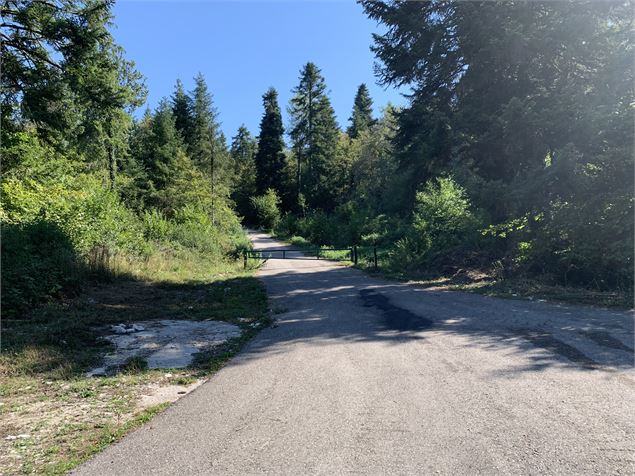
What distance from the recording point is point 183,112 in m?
48.3

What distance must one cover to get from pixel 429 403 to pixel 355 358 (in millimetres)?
1823

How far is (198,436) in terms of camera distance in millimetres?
3617

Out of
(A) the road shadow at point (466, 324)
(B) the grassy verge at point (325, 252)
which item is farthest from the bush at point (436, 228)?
(B) the grassy verge at point (325, 252)

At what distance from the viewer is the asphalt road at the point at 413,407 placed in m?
3.06

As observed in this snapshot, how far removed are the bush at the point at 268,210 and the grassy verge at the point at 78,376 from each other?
155ft

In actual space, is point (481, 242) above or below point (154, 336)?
above

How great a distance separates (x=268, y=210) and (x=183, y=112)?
57.5ft

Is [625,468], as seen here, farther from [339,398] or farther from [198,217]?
[198,217]

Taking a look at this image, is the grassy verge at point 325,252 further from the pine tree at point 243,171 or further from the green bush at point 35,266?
the pine tree at point 243,171

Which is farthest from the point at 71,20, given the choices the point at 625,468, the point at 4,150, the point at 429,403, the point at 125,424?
the point at 625,468

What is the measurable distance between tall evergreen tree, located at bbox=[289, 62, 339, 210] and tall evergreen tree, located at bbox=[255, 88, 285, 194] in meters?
7.37

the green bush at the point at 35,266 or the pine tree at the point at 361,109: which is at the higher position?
the pine tree at the point at 361,109

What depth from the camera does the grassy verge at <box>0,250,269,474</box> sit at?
3.61 metres

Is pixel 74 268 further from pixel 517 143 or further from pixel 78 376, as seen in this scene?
pixel 517 143
